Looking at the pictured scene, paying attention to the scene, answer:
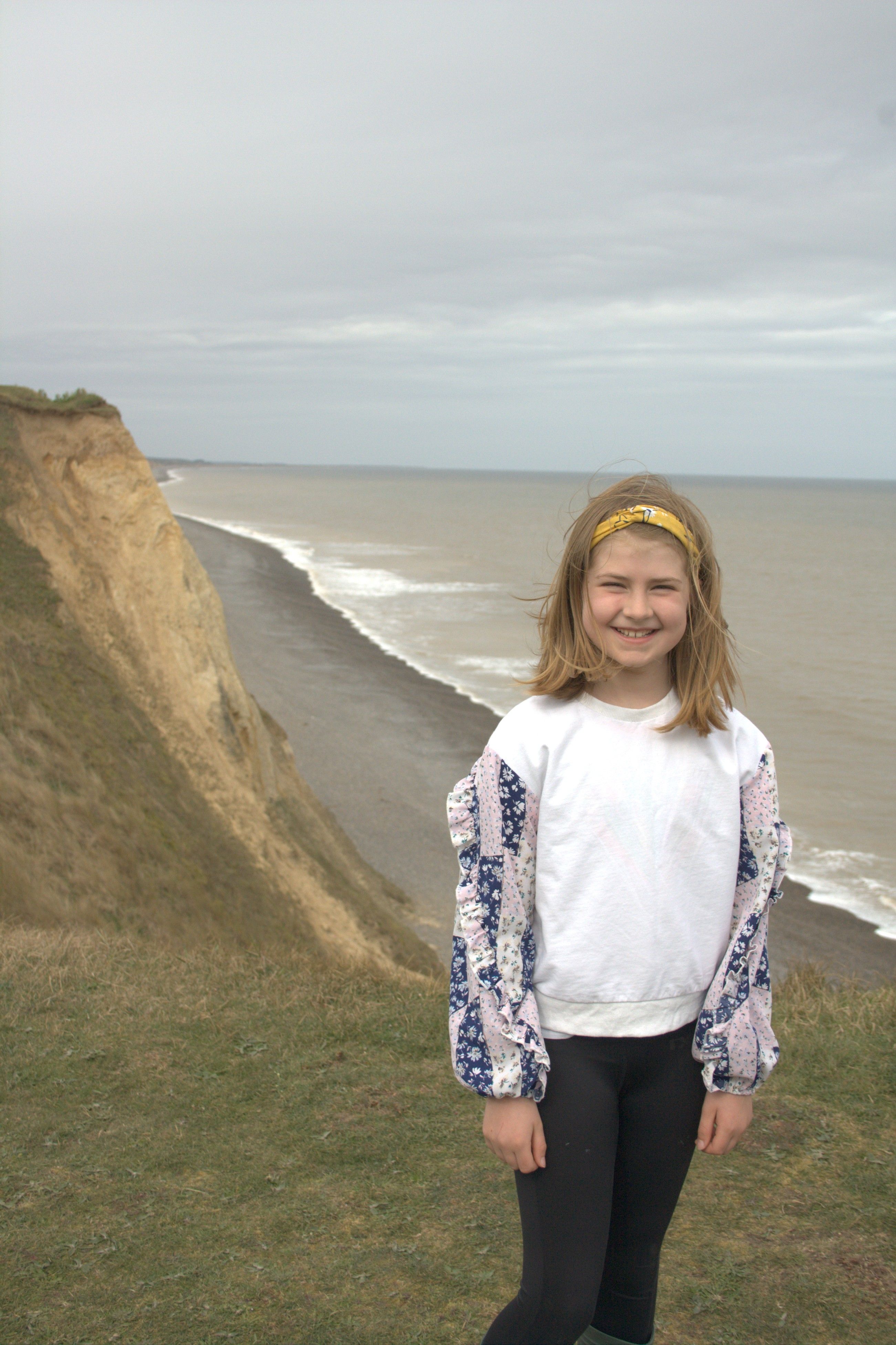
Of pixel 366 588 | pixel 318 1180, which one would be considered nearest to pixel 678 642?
pixel 318 1180

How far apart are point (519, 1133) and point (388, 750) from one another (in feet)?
61.7

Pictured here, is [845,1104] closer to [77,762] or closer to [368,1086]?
[368,1086]

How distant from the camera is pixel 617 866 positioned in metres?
2.24

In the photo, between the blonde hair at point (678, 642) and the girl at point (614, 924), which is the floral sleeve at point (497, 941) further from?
the blonde hair at point (678, 642)

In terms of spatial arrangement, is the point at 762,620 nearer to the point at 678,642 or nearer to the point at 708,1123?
the point at 678,642

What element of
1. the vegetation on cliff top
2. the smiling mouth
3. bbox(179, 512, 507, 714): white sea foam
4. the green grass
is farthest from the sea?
the vegetation on cliff top

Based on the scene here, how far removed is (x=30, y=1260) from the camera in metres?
3.49

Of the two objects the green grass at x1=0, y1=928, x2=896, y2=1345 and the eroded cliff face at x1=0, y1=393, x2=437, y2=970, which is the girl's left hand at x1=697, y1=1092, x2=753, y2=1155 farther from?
the eroded cliff face at x1=0, y1=393, x2=437, y2=970

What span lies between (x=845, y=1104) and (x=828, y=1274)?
138cm

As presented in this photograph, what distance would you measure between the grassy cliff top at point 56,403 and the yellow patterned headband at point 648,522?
10240 millimetres

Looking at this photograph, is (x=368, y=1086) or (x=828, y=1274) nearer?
(x=828, y=1274)

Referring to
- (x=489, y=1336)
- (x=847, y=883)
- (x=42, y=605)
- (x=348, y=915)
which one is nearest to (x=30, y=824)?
→ (x=42, y=605)

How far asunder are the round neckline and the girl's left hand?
0.82 m

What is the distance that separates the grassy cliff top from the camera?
1116 cm
